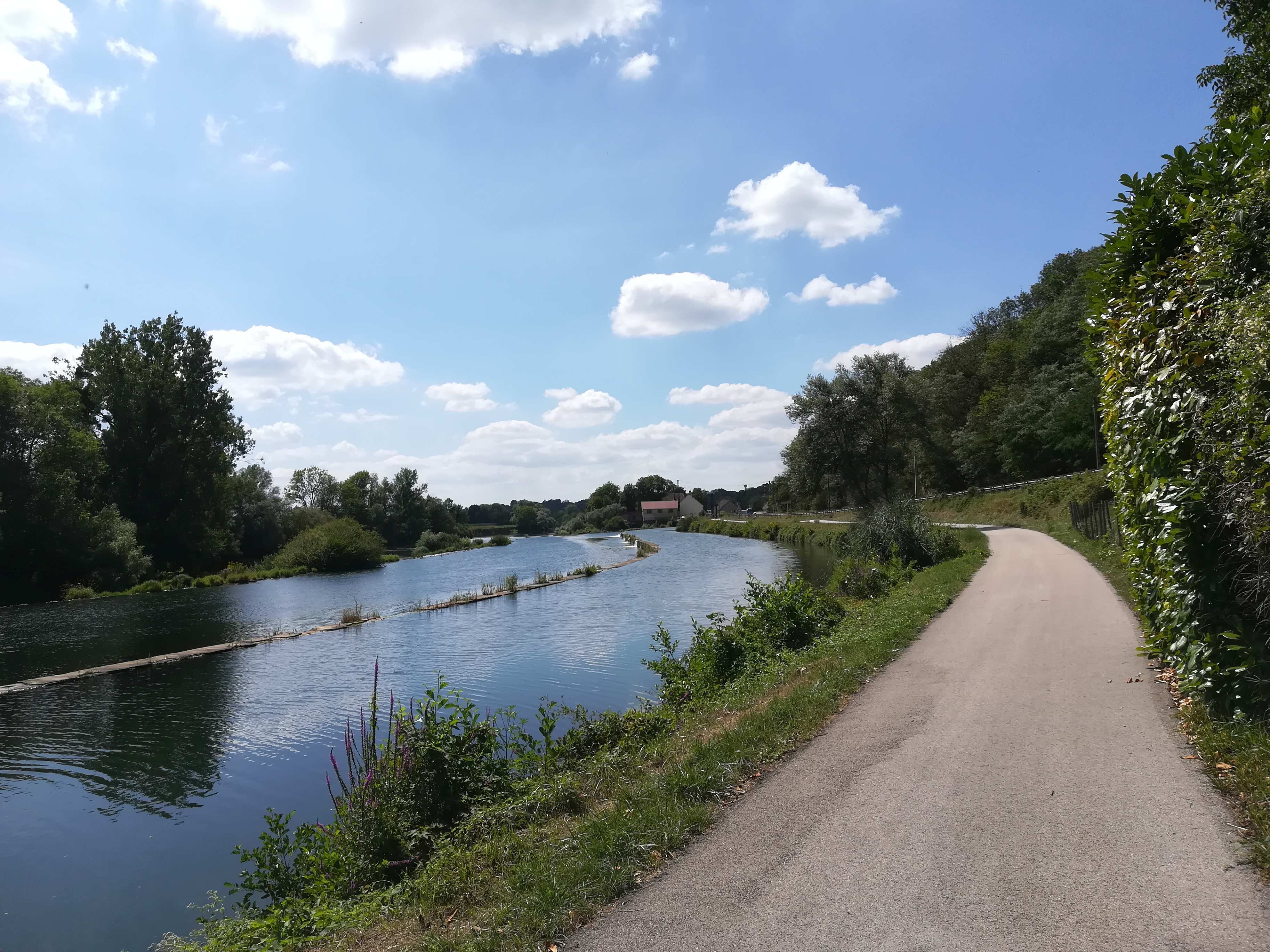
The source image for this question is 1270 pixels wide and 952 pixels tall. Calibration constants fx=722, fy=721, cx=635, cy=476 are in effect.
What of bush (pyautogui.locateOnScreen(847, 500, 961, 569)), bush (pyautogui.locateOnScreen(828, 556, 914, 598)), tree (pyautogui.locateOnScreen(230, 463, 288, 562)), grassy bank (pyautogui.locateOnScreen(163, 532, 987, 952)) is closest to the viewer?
grassy bank (pyautogui.locateOnScreen(163, 532, 987, 952))

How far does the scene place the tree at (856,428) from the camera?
5028cm

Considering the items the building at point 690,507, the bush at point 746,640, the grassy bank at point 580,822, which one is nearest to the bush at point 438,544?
the building at point 690,507

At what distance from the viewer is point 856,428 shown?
50656 mm

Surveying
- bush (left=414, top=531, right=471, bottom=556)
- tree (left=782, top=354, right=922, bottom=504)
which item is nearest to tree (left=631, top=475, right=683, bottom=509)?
bush (left=414, top=531, right=471, bottom=556)

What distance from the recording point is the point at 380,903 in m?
5.36

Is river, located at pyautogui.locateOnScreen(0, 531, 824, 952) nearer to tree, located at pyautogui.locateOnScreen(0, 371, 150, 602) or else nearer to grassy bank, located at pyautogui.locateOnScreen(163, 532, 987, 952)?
grassy bank, located at pyautogui.locateOnScreen(163, 532, 987, 952)

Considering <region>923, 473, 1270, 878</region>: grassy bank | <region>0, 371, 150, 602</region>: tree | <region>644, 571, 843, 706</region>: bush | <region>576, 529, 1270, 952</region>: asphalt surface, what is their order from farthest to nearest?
1. <region>0, 371, 150, 602</region>: tree
2. <region>644, 571, 843, 706</region>: bush
3. <region>923, 473, 1270, 878</region>: grassy bank
4. <region>576, 529, 1270, 952</region>: asphalt surface

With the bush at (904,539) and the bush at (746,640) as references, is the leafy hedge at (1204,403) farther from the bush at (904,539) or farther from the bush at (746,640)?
the bush at (904,539)

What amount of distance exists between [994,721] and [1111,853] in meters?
2.57

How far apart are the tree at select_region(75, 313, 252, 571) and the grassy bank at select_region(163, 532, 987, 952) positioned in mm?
46961

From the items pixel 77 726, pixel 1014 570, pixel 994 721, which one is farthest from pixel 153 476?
pixel 994 721

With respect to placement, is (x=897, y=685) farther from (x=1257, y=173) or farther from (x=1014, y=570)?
(x=1014, y=570)

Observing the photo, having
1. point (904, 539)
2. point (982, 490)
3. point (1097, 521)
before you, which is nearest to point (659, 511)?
point (982, 490)

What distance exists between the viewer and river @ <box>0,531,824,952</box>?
25.2 feet
